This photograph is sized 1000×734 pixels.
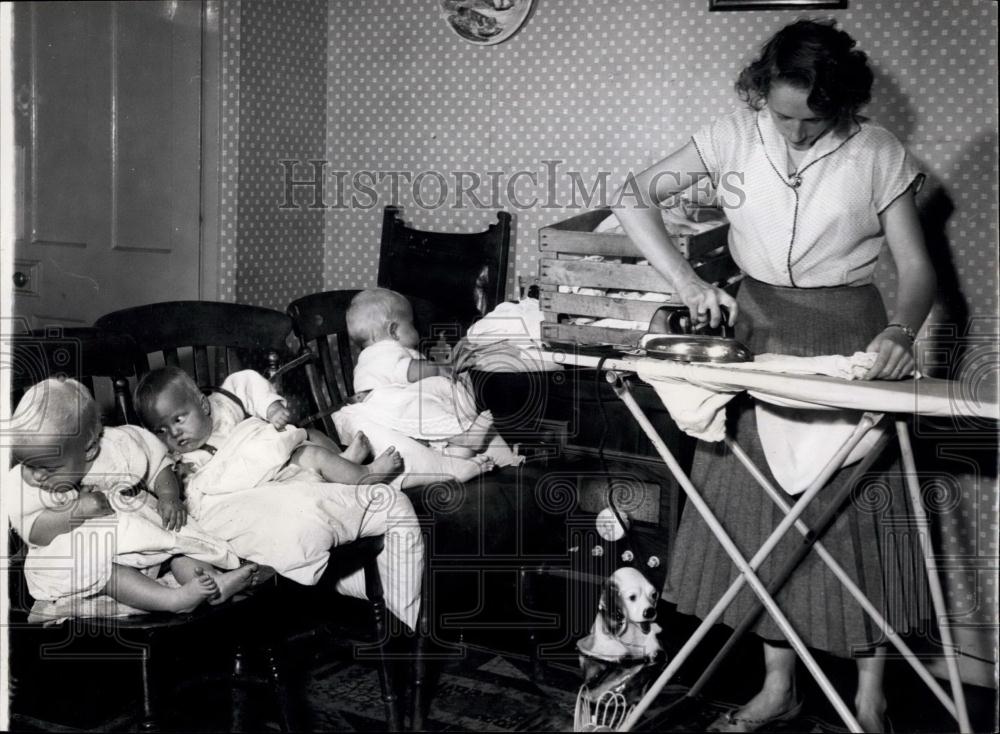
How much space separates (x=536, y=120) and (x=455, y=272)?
641 mm

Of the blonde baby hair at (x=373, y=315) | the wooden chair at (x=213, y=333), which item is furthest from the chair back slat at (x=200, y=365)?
the blonde baby hair at (x=373, y=315)

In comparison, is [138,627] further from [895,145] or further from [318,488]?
[895,145]

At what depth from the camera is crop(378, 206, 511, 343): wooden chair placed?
3.78 m

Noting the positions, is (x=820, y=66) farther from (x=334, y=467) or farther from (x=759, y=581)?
(x=334, y=467)

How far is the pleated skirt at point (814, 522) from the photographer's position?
7.85 ft

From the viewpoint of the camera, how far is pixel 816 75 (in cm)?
224

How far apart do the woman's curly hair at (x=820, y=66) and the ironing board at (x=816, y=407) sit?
0.65 metres

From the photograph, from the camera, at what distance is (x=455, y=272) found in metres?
3.82

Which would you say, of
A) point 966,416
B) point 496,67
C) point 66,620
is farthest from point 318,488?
point 496,67

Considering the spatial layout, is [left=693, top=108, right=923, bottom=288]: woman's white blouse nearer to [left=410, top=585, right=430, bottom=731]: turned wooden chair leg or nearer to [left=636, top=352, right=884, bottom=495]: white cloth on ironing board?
[left=636, top=352, right=884, bottom=495]: white cloth on ironing board

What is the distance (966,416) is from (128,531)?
69.2 inches

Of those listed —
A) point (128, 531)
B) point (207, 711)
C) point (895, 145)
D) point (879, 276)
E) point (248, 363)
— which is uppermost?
point (895, 145)

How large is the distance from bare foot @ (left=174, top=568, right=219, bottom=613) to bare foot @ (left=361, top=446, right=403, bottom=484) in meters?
0.59

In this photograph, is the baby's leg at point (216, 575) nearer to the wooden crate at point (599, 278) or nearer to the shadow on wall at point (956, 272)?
the wooden crate at point (599, 278)
